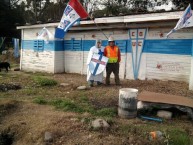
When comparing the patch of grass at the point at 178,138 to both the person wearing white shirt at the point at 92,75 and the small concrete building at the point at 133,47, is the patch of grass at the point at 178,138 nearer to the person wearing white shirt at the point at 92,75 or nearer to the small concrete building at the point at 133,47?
the small concrete building at the point at 133,47

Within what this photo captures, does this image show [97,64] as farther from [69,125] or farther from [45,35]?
[45,35]

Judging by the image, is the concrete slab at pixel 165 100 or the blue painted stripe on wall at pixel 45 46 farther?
the blue painted stripe on wall at pixel 45 46

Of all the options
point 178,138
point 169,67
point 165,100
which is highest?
point 169,67

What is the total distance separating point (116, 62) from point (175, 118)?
4.48 metres

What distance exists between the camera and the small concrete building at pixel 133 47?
11.2m

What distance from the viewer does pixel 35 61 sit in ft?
55.0

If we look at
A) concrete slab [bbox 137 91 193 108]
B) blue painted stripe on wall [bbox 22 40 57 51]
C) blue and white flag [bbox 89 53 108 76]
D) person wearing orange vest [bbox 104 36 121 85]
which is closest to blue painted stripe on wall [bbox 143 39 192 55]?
person wearing orange vest [bbox 104 36 121 85]

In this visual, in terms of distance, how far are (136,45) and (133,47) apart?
18 cm

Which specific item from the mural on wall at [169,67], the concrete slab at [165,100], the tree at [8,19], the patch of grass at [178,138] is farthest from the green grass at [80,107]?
the tree at [8,19]

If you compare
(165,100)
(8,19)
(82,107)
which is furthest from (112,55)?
(8,19)

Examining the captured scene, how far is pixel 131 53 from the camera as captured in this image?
12.8 meters

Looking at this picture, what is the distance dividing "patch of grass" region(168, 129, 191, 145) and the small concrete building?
4.59 m

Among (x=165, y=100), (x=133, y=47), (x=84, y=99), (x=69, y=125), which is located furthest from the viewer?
(x=133, y=47)

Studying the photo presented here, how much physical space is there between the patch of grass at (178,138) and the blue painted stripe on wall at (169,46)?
19.5ft
